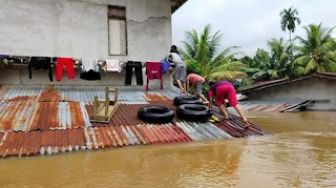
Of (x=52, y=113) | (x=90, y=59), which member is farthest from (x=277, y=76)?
(x=52, y=113)

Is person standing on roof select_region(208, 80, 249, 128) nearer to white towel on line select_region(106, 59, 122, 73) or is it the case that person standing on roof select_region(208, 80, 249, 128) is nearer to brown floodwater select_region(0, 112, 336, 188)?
brown floodwater select_region(0, 112, 336, 188)

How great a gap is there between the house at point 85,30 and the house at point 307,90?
10.9 meters

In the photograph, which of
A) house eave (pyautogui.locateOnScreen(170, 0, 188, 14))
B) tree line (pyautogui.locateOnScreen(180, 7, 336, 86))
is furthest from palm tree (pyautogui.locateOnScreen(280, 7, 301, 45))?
house eave (pyautogui.locateOnScreen(170, 0, 188, 14))

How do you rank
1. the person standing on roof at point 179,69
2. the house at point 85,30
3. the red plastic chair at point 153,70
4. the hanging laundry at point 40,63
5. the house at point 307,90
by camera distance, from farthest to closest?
1. the house at point 307,90
2. the red plastic chair at point 153,70
3. the person standing on roof at point 179,69
4. the house at point 85,30
5. the hanging laundry at point 40,63

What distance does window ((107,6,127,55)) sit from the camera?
14729 millimetres

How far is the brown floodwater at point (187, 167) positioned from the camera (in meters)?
5.49

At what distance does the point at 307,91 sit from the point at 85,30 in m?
14.7

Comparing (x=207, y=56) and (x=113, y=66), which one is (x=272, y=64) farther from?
(x=113, y=66)

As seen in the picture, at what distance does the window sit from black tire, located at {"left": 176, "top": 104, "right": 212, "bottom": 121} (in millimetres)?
4888

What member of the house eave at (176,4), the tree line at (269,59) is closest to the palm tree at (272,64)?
the tree line at (269,59)

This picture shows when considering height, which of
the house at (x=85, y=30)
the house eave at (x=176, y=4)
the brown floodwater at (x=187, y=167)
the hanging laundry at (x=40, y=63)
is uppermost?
the house eave at (x=176, y=4)

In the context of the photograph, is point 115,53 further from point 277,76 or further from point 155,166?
point 277,76

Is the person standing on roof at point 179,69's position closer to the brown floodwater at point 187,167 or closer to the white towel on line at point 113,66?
the white towel on line at point 113,66

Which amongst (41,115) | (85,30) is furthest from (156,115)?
(85,30)
